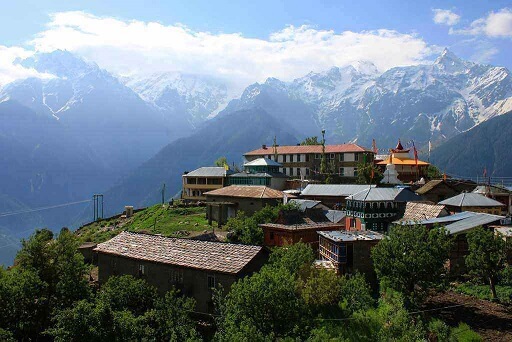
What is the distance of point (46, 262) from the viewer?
3638cm

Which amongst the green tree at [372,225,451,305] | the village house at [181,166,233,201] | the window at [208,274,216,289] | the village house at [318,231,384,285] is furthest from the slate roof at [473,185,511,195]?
the window at [208,274,216,289]

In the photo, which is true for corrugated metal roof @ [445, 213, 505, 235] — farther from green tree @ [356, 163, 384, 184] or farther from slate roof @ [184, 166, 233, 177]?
slate roof @ [184, 166, 233, 177]

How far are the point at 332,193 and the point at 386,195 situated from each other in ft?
46.0

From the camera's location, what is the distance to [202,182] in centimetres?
9381

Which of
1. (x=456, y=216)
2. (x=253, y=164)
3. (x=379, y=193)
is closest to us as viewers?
(x=456, y=216)

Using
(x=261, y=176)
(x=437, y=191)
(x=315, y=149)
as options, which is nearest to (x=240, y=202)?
(x=261, y=176)

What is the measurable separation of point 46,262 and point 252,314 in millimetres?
19128

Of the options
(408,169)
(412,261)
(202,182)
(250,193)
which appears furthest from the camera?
(202,182)

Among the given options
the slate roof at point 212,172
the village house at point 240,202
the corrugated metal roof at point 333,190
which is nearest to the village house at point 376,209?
the corrugated metal roof at point 333,190

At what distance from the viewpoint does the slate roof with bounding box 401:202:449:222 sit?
53.2 m

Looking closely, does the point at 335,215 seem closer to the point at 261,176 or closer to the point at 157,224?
the point at 261,176

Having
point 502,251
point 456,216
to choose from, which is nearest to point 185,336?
point 502,251

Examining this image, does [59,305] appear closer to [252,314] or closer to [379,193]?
[252,314]

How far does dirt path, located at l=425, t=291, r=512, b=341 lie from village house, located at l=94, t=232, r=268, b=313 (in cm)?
1485
